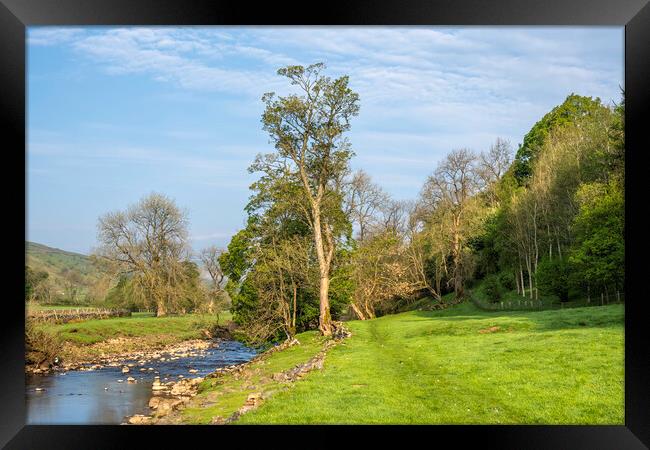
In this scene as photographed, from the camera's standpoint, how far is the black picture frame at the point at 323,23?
5.92 meters

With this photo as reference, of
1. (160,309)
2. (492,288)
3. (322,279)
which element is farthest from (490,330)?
(160,309)

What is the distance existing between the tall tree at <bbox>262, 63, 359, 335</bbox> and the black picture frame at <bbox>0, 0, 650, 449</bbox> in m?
6.51

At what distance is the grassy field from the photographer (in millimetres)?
6695

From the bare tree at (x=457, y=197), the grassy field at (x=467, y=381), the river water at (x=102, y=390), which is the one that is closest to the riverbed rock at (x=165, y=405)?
the river water at (x=102, y=390)

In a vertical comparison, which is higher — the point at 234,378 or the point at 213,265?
the point at 213,265

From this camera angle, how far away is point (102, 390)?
444 inches

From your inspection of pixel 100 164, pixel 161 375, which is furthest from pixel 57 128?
pixel 161 375

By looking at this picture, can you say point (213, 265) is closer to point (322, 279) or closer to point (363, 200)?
point (322, 279)

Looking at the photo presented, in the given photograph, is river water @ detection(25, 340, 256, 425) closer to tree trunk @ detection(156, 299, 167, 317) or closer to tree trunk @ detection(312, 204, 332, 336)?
tree trunk @ detection(156, 299, 167, 317)

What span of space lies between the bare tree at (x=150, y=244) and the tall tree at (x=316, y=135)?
304 centimetres

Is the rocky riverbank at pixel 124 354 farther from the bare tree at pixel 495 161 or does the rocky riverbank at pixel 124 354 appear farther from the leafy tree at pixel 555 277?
the bare tree at pixel 495 161

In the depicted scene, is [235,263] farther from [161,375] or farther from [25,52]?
[25,52]

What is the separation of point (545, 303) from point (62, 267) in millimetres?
12293

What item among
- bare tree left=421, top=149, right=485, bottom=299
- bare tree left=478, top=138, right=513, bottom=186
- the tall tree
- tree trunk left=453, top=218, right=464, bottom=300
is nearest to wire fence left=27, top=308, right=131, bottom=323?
the tall tree
